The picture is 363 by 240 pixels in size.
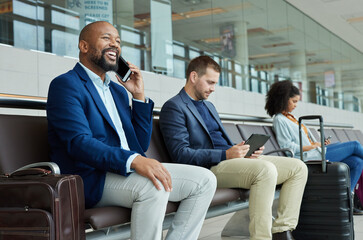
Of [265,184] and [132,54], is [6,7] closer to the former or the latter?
[132,54]

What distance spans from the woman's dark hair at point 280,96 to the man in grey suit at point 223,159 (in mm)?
1299

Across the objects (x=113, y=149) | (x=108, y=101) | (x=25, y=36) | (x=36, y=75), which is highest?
(x=25, y=36)

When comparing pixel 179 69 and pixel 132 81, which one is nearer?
pixel 132 81

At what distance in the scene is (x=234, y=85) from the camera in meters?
8.84

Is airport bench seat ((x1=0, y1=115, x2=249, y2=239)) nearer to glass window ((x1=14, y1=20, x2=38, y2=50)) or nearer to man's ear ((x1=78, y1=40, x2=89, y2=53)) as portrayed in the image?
man's ear ((x1=78, y1=40, x2=89, y2=53))

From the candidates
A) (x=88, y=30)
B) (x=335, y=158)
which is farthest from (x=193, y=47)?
(x=88, y=30)

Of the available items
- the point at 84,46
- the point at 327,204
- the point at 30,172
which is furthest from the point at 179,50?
the point at 30,172

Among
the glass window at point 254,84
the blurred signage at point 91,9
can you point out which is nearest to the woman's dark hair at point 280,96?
the blurred signage at point 91,9

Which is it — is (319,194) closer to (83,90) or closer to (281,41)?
(83,90)

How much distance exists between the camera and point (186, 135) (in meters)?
2.81

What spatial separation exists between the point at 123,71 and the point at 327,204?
67.3 inches

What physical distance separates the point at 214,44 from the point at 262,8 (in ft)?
6.90

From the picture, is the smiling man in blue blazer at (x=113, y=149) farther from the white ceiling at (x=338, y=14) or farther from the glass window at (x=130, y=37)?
the white ceiling at (x=338, y=14)

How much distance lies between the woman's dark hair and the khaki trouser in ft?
4.26
